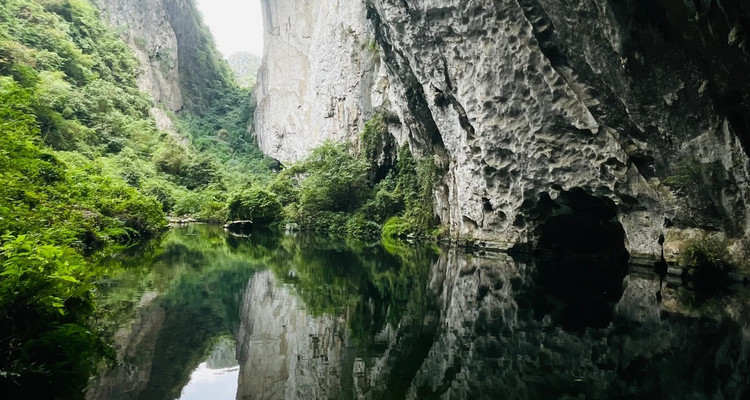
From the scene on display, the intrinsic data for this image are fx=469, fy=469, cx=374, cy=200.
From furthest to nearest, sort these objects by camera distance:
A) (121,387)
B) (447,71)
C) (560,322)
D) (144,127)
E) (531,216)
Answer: (144,127) → (447,71) → (531,216) → (560,322) → (121,387)

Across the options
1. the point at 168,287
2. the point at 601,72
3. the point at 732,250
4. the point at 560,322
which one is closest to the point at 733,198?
the point at 732,250

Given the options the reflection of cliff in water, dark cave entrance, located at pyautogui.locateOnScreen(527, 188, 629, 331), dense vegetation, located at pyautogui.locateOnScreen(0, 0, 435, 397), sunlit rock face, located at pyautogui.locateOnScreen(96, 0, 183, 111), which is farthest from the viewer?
sunlit rock face, located at pyautogui.locateOnScreen(96, 0, 183, 111)

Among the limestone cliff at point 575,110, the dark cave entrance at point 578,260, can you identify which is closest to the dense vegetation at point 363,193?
the limestone cliff at point 575,110

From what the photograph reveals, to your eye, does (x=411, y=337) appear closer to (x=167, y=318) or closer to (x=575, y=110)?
(x=167, y=318)

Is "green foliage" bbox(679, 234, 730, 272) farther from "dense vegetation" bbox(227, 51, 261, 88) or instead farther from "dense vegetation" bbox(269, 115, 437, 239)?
"dense vegetation" bbox(227, 51, 261, 88)

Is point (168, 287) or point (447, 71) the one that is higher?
point (447, 71)

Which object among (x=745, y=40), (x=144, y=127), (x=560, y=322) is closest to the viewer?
(x=560, y=322)

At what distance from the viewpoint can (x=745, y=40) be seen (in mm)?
9062

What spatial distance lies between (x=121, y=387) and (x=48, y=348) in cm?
89

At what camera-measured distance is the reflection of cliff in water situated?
4.65m

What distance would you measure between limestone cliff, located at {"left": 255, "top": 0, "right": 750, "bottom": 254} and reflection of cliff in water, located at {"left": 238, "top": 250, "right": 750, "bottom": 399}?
4368mm

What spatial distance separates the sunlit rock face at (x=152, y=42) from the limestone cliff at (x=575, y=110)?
44605 millimetres

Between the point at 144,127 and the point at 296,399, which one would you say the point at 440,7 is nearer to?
the point at 296,399

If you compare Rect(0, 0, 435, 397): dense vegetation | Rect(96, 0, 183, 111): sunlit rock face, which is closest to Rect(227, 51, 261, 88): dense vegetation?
Rect(96, 0, 183, 111): sunlit rock face
